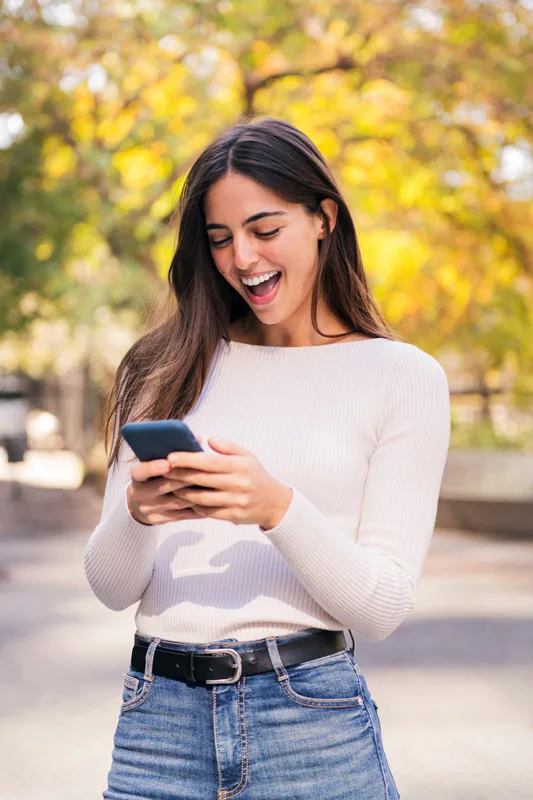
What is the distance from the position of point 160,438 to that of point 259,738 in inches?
23.8

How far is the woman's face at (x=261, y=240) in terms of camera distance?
→ 2498 millimetres

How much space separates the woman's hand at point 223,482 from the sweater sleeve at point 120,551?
0.27 metres

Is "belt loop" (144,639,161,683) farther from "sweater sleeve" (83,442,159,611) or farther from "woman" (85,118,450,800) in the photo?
"sweater sleeve" (83,442,159,611)

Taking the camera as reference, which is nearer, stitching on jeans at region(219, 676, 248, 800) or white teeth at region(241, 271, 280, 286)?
stitching on jeans at region(219, 676, 248, 800)

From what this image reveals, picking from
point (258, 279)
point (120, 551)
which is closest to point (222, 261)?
point (258, 279)

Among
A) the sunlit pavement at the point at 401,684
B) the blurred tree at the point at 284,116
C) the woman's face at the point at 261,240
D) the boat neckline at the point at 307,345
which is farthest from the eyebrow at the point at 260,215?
the blurred tree at the point at 284,116

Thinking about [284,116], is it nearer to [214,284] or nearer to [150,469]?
[214,284]

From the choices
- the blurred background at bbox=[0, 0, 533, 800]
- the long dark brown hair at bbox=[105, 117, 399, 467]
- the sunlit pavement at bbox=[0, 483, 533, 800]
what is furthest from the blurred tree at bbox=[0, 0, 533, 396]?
the long dark brown hair at bbox=[105, 117, 399, 467]

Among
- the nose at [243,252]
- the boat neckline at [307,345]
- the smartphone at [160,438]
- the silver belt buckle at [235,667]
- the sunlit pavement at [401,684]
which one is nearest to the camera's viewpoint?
the smartphone at [160,438]

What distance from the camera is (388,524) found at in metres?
2.32

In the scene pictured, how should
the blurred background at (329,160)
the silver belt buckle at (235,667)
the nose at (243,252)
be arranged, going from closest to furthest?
the silver belt buckle at (235,667)
the nose at (243,252)
the blurred background at (329,160)

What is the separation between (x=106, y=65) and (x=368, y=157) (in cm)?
461

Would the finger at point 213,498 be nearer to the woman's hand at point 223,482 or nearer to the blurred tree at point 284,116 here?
the woman's hand at point 223,482

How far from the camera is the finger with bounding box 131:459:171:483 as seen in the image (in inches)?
79.0
